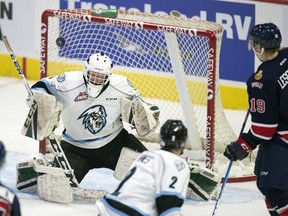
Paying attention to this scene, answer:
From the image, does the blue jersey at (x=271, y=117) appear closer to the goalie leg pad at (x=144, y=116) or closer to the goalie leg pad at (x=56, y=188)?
the goalie leg pad at (x=144, y=116)

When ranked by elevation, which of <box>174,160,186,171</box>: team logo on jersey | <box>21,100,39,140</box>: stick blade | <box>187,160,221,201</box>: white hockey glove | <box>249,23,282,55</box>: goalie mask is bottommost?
<box>187,160,221,201</box>: white hockey glove

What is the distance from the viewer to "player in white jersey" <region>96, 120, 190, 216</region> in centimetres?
500

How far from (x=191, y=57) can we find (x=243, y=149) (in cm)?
200

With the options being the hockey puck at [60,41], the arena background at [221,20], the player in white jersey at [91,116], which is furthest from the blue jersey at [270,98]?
the arena background at [221,20]

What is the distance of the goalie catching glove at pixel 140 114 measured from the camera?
717cm

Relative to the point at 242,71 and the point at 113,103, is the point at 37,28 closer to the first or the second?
the point at 242,71

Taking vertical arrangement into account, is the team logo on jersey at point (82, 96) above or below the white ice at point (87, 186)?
above

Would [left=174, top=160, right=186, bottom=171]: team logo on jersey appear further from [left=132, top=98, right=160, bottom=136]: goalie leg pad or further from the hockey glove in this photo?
[left=132, top=98, right=160, bottom=136]: goalie leg pad

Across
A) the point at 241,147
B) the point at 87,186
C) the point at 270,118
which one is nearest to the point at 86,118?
the point at 87,186

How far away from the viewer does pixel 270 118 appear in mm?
6051

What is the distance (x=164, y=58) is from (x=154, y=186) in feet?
12.0

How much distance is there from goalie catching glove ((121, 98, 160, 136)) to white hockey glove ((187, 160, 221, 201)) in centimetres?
37


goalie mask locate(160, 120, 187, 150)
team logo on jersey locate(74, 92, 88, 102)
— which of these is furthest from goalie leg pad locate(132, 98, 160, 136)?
goalie mask locate(160, 120, 187, 150)

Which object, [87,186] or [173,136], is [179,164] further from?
[87,186]
